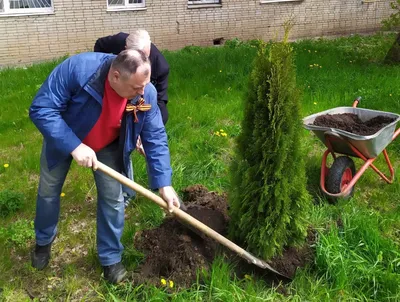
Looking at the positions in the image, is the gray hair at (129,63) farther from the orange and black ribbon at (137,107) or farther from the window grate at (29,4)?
the window grate at (29,4)

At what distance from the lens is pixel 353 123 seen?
4.57 m

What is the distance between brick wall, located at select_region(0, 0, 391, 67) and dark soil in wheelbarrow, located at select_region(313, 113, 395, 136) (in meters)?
4.85

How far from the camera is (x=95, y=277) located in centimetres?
336

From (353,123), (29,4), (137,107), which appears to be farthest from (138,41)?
(29,4)

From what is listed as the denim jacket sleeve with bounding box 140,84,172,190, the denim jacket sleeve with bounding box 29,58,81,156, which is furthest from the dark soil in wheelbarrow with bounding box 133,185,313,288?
the denim jacket sleeve with bounding box 29,58,81,156

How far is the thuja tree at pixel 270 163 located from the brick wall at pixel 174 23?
20.8 ft

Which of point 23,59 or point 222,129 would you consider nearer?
point 222,129

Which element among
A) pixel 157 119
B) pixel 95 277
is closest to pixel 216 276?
pixel 95 277

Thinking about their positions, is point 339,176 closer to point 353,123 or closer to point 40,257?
point 353,123

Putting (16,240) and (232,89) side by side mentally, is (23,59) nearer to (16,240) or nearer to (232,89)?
(232,89)

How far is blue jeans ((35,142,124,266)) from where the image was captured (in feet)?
10.2

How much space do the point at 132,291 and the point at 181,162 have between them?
199 cm

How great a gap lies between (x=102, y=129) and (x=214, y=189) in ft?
5.62

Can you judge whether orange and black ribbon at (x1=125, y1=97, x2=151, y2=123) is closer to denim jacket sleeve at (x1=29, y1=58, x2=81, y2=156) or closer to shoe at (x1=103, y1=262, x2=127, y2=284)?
denim jacket sleeve at (x1=29, y1=58, x2=81, y2=156)
